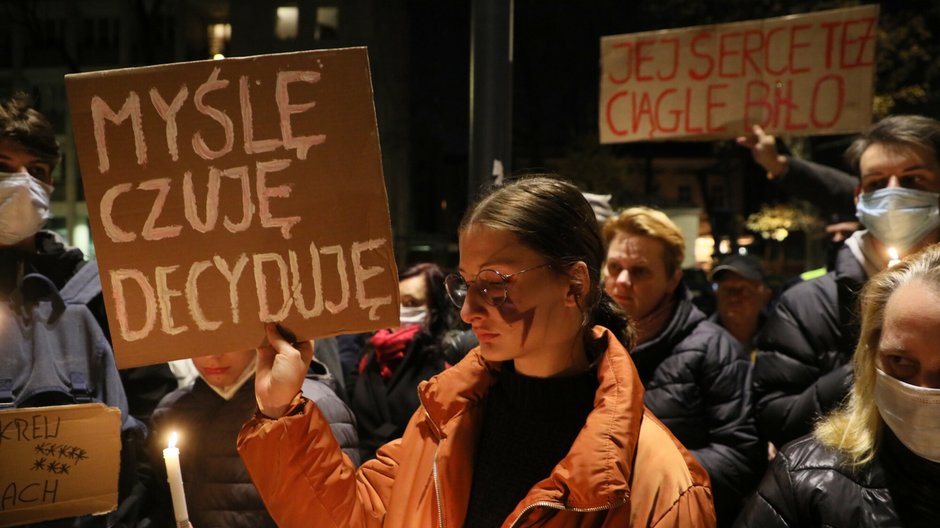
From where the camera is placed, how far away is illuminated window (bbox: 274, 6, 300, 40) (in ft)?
22.2

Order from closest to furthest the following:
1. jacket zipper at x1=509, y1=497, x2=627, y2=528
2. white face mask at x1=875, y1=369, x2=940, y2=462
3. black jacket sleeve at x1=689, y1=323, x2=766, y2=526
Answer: jacket zipper at x1=509, y1=497, x2=627, y2=528 → white face mask at x1=875, y1=369, x2=940, y2=462 → black jacket sleeve at x1=689, y1=323, x2=766, y2=526

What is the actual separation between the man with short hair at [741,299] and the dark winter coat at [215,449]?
144 inches

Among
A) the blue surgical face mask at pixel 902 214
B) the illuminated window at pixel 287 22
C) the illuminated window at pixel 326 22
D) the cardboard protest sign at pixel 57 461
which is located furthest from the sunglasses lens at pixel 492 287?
the illuminated window at pixel 287 22

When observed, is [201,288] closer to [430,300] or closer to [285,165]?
[285,165]

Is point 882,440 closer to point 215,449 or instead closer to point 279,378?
point 279,378

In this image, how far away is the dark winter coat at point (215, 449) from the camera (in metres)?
2.76

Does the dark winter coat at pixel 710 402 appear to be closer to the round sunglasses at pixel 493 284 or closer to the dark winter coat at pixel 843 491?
the dark winter coat at pixel 843 491

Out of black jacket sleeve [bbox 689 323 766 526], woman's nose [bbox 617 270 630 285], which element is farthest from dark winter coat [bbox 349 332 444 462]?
black jacket sleeve [bbox 689 323 766 526]

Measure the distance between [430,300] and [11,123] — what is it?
2.77m

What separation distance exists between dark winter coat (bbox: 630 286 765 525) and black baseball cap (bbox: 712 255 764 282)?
2.33 meters

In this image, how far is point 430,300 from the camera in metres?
5.08

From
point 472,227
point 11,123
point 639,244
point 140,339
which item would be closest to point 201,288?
point 140,339

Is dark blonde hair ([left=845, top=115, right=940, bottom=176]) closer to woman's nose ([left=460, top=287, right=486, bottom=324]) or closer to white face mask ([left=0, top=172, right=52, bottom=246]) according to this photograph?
woman's nose ([left=460, top=287, right=486, bottom=324])

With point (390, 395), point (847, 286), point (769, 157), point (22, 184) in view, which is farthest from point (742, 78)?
point (22, 184)
